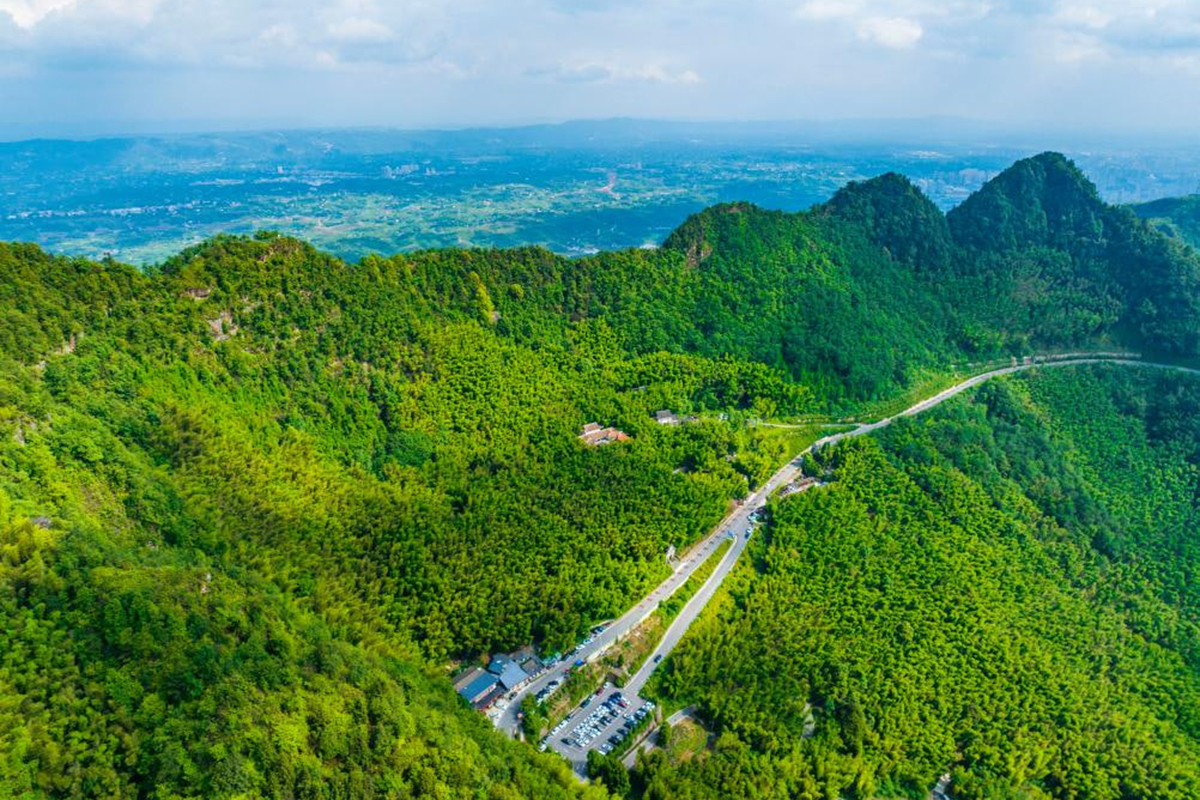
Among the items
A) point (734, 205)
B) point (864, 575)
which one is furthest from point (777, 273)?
point (864, 575)

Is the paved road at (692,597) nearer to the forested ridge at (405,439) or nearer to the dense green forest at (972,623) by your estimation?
the forested ridge at (405,439)

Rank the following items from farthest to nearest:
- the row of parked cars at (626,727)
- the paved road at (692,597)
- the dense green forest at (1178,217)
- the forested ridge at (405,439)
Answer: the dense green forest at (1178,217), the paved road at (692,597), the row of parked cars at (626,727), the forested ridge at (405,439)

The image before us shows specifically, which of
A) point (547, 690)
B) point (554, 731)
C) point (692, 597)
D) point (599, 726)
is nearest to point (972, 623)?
point (692, 597)

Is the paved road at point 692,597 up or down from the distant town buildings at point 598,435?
down

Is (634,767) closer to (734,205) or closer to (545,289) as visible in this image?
(545,289)

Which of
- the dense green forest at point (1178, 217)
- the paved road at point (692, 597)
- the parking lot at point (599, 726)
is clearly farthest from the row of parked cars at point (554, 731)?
the dense green forest at point (1178, 217)

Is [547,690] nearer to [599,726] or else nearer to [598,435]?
[599,726]
